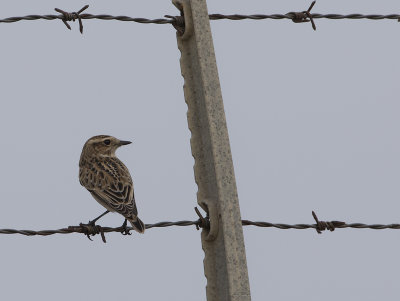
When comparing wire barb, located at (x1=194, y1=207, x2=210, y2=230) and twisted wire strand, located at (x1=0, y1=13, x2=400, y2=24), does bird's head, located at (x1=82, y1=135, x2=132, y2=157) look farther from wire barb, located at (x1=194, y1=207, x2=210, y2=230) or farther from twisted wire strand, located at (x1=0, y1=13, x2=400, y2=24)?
wire barb, located at (x1=194, y1=207, x2=210, y2=230)

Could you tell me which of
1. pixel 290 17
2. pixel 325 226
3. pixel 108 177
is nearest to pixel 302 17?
pixel 290 17

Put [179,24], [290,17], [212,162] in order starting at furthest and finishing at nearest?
[290,17]
[179,24]
[212,162]

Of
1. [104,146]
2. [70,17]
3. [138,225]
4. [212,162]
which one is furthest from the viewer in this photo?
[104,146]

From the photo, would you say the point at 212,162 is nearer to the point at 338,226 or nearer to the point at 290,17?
the point at 338,226

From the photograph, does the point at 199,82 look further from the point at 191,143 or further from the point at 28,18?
the point at 28,18

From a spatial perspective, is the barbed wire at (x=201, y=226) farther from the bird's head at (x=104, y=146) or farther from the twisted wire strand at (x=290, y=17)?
the bird's head at (x=104, y=146)

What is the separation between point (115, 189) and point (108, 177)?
1.29 feet

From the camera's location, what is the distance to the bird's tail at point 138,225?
7.55m

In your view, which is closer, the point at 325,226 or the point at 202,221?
the point at 202,221

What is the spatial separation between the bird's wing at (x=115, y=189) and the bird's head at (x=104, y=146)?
1.26 ft

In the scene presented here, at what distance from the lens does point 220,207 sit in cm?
557

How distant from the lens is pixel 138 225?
7719mm

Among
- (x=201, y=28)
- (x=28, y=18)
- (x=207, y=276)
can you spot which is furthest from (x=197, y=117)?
(x=28, y=18)

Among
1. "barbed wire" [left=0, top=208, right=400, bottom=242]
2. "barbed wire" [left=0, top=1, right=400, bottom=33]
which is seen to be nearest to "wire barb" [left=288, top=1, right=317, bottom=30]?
A: "barbed wire" [left=0, top=1, right=400, bottom=33]
